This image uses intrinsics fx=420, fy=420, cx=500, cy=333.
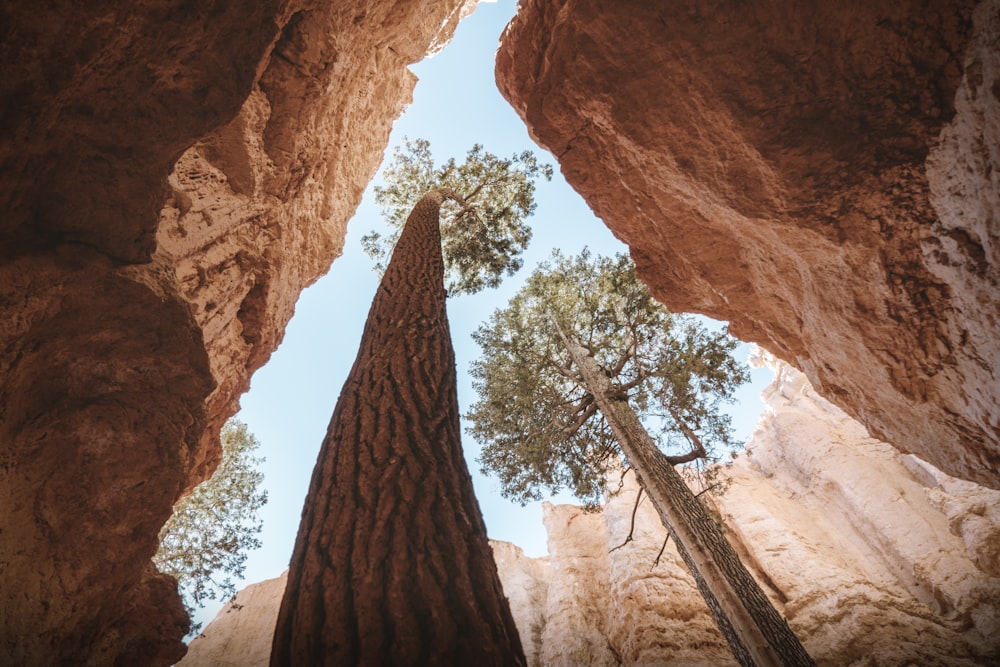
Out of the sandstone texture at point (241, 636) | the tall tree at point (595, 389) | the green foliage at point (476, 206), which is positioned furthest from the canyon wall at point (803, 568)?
the green foliage at point (476, 206)

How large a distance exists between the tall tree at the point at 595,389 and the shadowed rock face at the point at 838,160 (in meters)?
3.22

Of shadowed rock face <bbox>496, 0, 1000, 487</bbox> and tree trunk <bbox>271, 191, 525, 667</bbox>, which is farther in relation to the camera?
shadowed rock face <bbox>496, 0, 1000, 487</bbox>

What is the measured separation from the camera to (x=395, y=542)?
72.2 inches

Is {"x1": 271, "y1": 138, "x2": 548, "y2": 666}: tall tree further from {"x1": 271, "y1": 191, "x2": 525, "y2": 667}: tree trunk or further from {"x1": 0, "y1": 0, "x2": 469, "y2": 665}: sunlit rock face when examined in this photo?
{"x1": 0, "y1": 0, "x2": 469, "y2": 665}: sunlit rock face

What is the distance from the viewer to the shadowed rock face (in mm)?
3684

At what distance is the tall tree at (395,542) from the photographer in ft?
4.93

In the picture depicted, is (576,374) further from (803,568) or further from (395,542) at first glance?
(803,568)

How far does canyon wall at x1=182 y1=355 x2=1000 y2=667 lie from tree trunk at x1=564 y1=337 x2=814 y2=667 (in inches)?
227

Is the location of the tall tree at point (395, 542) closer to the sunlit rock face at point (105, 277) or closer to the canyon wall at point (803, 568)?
the sunlit rock face at point (105, 277)

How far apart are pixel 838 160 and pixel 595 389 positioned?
6554 mm

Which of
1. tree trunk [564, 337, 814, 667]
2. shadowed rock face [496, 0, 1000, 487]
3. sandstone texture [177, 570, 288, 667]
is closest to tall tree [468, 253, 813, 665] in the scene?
tree trunk [564, 337, 814, 667]

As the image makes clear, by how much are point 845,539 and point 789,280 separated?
2396 cm

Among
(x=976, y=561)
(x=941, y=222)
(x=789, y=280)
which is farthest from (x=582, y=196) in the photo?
(x=976, y=561)

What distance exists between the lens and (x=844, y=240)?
4.55m
